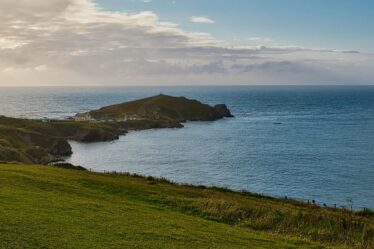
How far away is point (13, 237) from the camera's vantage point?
19.5 m

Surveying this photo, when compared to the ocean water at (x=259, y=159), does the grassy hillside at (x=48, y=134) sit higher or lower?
higher

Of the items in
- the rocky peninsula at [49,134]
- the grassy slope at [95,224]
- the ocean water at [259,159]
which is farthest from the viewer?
the rocky peninsula at [49,134]

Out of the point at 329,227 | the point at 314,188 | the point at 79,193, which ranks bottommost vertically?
the point at 314,188

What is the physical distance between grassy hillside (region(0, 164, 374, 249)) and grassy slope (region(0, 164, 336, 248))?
39 mm

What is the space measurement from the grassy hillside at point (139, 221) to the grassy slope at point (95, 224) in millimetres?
39

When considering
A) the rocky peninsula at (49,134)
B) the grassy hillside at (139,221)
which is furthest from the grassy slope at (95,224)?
the rocky peninsula at (49,134)

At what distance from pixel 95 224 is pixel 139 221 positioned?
319 cm

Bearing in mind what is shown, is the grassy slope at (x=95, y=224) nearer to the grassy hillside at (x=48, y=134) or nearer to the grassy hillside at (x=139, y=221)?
the grassy hillside at (x=139, y=221)

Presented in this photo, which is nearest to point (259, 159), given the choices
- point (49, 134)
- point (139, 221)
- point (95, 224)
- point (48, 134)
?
point (48, 134)

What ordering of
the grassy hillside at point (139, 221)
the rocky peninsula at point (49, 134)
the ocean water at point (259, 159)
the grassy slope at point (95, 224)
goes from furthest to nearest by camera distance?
the rocky peninsula at point (49, 134) < the ocean water at point (259, 159) < the grassy hillside at point (139, 221) < the grassy slope at point (95, 224)

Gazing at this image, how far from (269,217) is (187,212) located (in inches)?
239

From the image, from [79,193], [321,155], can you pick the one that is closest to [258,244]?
[79,193]

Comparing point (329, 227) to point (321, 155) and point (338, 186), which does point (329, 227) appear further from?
point (321, 155)

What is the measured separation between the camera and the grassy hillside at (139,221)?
69.7 ft
